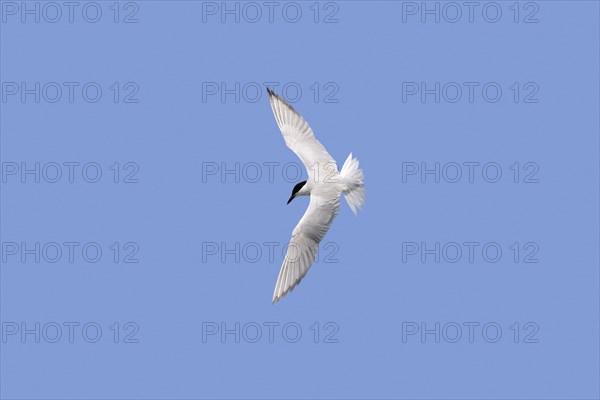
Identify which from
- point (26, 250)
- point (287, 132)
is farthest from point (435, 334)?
point (26, 250)

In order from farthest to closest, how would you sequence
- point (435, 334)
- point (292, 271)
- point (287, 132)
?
point (287, 132) < point (292, 271) < point (435, 334)

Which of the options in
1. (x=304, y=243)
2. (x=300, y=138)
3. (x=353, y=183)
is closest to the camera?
(x=304, y=243)

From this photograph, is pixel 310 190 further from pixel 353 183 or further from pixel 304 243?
pixel 304 243

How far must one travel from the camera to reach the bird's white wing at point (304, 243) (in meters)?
9.25

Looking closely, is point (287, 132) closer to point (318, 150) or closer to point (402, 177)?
point (318, 150)

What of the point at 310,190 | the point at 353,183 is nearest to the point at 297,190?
the point at 310,190

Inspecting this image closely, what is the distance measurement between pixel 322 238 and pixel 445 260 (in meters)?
1.29

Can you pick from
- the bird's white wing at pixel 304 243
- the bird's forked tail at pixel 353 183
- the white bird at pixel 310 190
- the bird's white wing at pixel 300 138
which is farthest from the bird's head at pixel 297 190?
the bird's forked tail at pixel 353 183

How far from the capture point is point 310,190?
959 cm

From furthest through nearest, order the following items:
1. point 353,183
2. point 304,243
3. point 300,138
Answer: point 300,138 < point 353,183 < point 304,243

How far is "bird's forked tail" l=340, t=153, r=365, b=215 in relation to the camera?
955 centimetres

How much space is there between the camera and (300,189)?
379 inches

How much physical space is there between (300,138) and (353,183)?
0.86 meters

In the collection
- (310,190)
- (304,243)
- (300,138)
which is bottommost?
(304,243)
